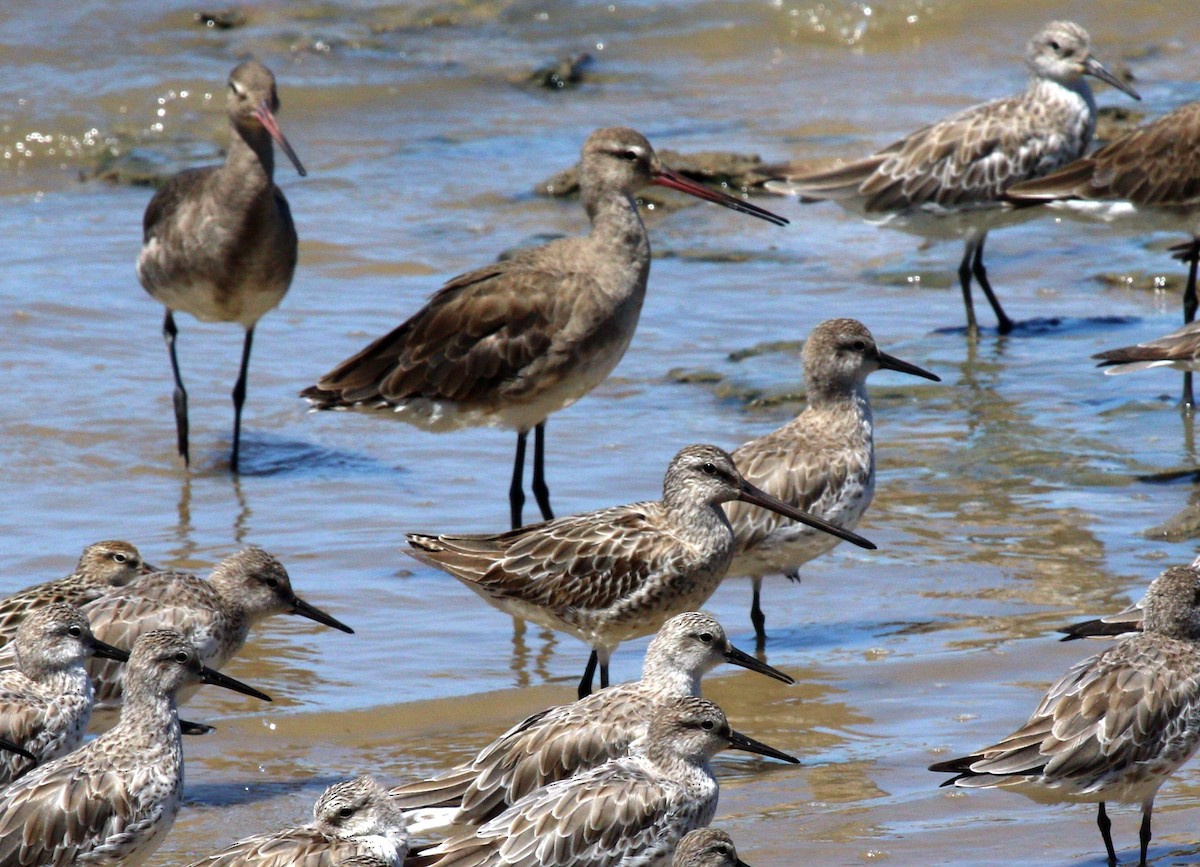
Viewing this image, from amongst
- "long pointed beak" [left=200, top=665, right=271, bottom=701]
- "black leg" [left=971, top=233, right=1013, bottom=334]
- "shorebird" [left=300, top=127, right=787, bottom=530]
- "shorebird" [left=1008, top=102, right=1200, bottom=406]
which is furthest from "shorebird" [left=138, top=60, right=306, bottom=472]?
"shorebird" [left=1008, top=102, right=1200, bottom=406]

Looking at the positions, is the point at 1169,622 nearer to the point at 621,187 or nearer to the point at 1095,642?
the point at 1095,642

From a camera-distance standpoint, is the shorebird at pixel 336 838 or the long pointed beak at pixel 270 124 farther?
the long pointed beak at pixel 270 124

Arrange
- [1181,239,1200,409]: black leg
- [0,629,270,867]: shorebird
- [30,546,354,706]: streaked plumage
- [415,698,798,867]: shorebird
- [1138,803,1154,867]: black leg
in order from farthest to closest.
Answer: [1181,239,1200,409]: black leg
[30,546,354,706]: streaked plumage
[1138,803,1154,867]: black leg
[0,629,270,867]: shorebird
[415,698,798,867]: shorebird

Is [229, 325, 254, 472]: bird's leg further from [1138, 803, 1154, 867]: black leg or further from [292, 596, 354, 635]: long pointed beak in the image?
[1138, 803, 1154, 867]: black leg

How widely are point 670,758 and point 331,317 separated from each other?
782 centimetres

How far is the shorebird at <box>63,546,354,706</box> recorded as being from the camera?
280 inches

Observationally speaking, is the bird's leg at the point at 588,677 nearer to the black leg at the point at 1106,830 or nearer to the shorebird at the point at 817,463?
the shorebird at the point at 817,463

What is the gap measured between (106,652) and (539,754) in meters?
1.59

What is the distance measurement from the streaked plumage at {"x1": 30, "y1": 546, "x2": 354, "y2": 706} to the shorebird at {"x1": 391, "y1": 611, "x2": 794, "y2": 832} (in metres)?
1.18

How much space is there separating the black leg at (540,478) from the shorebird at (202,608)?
2339 millimetres

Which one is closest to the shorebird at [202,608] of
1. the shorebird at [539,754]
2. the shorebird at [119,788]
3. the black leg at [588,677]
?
the shorebird at [119,788]

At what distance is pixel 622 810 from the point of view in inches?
219

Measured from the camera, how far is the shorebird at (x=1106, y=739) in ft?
19.4

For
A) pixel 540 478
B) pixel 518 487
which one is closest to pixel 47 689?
pixel 518 487
